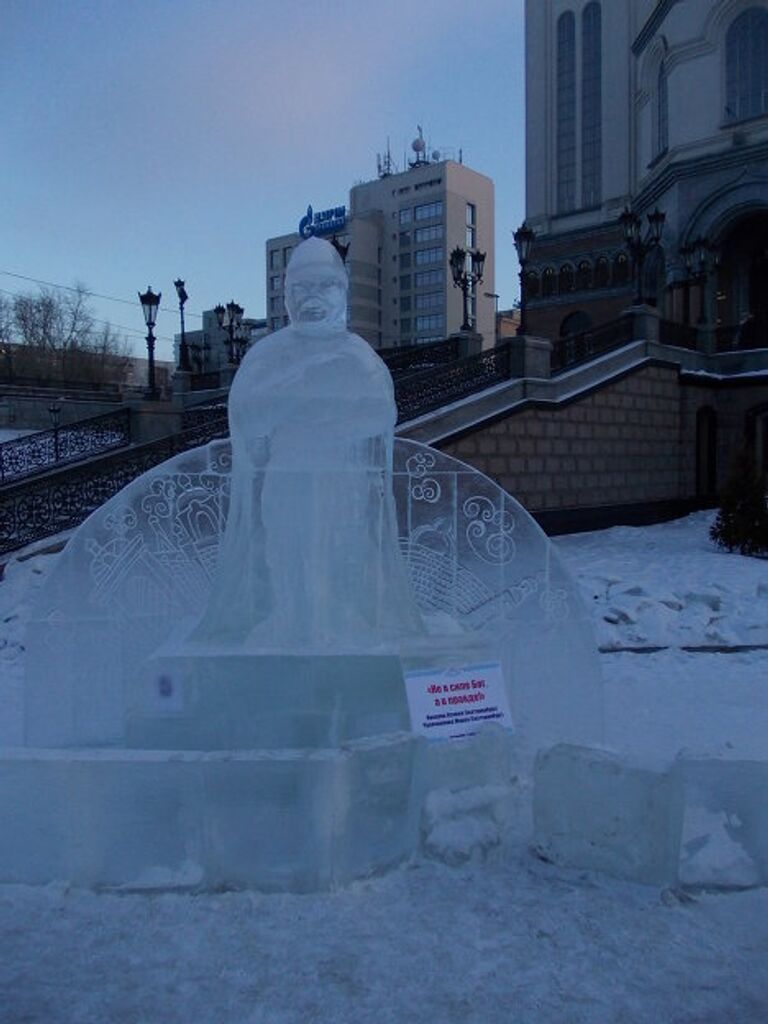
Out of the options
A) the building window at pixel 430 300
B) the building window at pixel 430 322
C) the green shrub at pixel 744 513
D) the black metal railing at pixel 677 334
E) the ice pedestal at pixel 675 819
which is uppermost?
the building window at pixel 430 300

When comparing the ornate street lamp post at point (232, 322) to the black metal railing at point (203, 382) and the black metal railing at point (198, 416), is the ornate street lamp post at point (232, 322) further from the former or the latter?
the black metal railing at point (198, 416)

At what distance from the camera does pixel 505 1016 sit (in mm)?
2756

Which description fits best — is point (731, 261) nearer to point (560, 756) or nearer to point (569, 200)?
point (569, 200)

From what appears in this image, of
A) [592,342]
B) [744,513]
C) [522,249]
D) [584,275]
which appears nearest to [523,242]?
[522,249]

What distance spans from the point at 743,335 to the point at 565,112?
1350cm

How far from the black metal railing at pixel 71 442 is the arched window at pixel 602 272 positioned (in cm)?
1924

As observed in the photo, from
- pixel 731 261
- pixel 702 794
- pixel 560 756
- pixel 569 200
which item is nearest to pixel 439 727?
pixel 560 756

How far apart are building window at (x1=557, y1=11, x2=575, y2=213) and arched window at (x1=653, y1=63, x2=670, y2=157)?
4895 mm

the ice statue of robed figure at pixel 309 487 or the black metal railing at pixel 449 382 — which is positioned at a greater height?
the black metal railing at pixel 449 382

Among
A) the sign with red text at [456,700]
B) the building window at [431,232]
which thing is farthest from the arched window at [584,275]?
the building window at [431,232]

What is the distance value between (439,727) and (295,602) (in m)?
1.02

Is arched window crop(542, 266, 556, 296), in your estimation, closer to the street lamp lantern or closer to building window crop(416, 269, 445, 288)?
the street lamp lantern

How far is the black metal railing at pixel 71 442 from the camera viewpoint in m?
17.6

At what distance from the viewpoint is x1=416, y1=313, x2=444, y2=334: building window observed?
260ft
